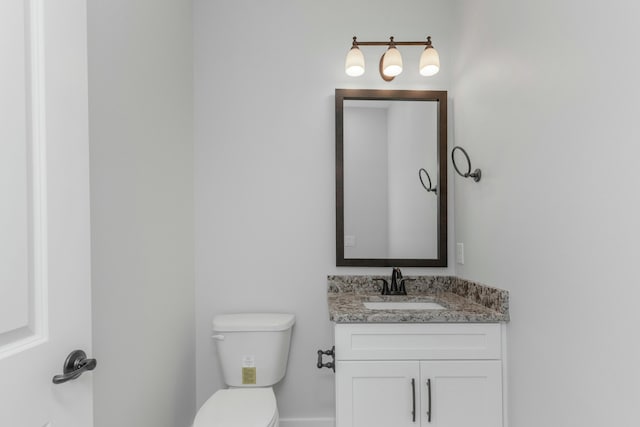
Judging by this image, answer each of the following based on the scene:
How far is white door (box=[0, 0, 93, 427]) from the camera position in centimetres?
66

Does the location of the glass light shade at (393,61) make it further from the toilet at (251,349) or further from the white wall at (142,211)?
the toilet at (251,349)

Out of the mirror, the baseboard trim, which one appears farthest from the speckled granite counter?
the baseboard trim

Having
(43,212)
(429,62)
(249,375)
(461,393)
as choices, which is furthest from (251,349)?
(429,62)

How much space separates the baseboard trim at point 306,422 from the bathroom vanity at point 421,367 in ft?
2.35

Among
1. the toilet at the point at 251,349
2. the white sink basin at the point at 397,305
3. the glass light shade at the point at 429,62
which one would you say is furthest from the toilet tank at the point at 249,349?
the glass light shade at the point at 429,62

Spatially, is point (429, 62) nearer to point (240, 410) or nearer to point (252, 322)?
point (252, 322)

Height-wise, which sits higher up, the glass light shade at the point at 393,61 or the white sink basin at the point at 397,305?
the glass light shade at the point at 393,61

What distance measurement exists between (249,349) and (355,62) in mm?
1618

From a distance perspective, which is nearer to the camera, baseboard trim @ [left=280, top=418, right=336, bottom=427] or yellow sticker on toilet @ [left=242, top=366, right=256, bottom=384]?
yellow sticker on toilet @ [left=242, top=366, right=256, bottom=384]

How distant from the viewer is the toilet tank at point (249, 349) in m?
1.97

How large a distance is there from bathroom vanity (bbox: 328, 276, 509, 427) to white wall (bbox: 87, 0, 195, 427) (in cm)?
80

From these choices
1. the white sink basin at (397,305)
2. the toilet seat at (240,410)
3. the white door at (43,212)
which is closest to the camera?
the white door at (43,212)

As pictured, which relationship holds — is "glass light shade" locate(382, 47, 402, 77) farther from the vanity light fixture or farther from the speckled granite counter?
the speckled granite counter

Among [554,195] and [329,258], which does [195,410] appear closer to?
[329,258]
